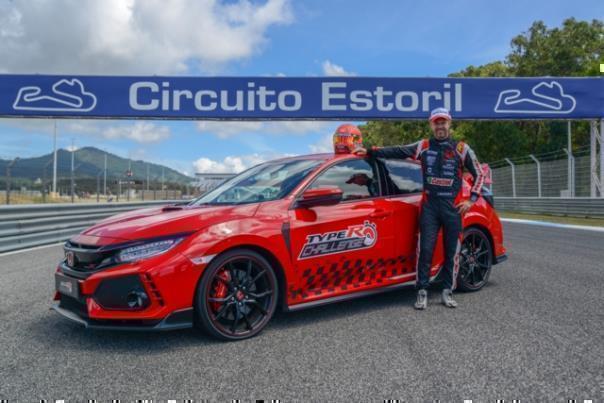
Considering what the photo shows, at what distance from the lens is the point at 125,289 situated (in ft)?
11.1

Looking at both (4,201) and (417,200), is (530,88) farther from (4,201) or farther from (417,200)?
(4,201)

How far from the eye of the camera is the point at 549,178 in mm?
22938

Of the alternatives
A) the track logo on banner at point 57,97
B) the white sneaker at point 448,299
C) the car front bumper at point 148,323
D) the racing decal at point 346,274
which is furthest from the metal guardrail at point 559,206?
the track logo on banner at point 57,97

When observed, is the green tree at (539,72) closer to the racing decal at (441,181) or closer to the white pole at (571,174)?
the white pole at (571,174)

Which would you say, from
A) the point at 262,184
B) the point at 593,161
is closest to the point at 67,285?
the point at 262,184

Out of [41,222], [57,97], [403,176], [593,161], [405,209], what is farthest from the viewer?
[593,161]

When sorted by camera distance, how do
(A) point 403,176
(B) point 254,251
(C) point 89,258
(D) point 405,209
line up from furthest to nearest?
(A) point 403,176, (D) point 405,209, (B) point 254,251, (C) point 89,258

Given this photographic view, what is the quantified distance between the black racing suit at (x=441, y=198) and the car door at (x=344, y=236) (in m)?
0.35

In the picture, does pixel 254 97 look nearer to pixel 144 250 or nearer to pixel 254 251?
pixel 254 251

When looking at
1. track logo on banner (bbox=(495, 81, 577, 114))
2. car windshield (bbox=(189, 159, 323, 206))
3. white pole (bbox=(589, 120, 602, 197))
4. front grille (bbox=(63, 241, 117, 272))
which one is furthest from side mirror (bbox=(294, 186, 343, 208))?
white pole (bbox=(589, 120, 602, 197))

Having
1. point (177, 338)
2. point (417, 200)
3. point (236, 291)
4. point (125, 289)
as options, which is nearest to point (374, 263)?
point (417, 200)

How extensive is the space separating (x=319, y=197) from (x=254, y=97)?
1213 centimetres

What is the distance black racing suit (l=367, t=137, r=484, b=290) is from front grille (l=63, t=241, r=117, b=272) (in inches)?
103

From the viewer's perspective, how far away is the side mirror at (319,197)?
4012mm
